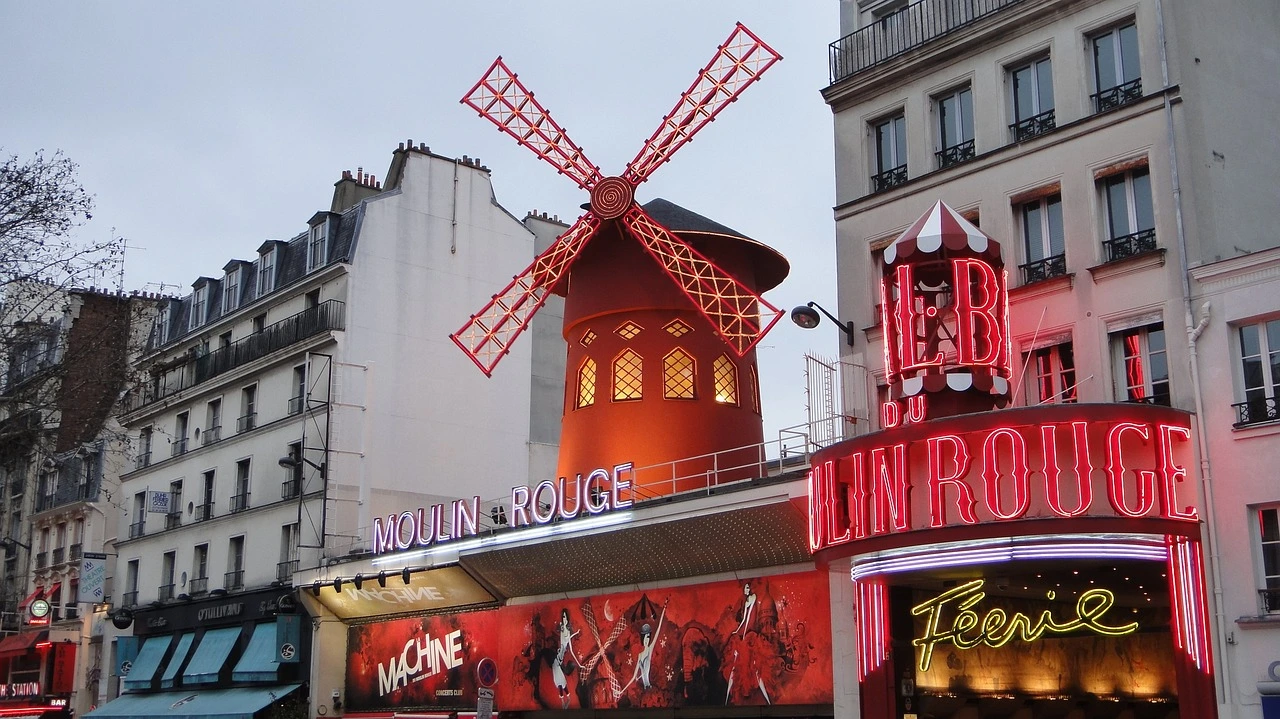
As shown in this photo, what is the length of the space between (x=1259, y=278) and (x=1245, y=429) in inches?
51.9

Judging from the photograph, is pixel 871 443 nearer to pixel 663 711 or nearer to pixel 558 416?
pixel 663 711

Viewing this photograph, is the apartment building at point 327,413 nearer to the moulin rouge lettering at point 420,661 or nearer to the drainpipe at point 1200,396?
the moulin rouge lettering at point 420,661

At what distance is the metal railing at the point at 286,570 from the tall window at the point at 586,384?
680 centimetres

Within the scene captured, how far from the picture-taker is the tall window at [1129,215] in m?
13.2

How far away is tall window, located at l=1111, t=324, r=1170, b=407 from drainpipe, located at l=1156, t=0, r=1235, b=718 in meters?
0.37

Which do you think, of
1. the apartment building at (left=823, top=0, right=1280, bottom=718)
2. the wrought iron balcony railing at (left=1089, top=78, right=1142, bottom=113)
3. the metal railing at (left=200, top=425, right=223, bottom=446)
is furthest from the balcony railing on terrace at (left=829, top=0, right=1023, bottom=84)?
Answer: the metal railing at (left=200, top=425, right=223, bottom=446)

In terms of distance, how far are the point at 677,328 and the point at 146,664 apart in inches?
567

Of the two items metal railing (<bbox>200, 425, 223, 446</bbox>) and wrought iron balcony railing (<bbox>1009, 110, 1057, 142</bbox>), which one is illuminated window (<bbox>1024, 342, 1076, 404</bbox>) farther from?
metal railing (<bbox>200, 425, 223, 446</bbox>)

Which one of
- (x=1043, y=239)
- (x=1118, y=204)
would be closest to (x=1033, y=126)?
(x=1043, y=239)

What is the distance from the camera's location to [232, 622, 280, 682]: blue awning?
78.2ft

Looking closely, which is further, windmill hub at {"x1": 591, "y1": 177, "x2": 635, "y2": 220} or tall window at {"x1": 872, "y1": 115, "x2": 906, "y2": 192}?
windmill hub at {"x1": 591, "y1": 177, "x2": 635, "y2": 220}

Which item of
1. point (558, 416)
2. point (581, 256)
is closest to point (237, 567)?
point (558, 416)

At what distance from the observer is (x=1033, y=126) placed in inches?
568

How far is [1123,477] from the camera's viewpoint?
1205cm
